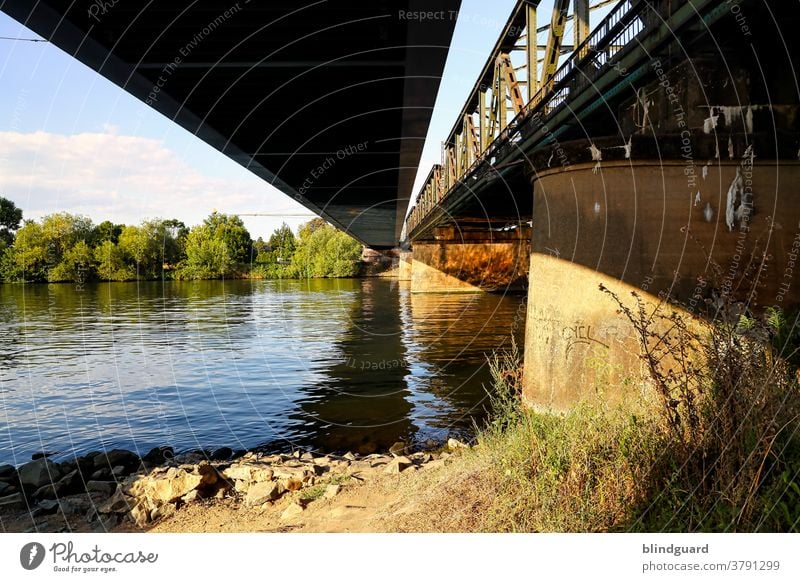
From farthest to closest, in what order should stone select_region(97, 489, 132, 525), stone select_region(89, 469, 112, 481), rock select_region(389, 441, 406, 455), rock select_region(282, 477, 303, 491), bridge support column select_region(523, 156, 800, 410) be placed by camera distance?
rock select_region(389, 441, 406, 455) < stone select_region(89, 469, 112, 481) < bridge support column select_region(523, 156, 800, 410) < rock select_region(282, 477, 303, 491) < stone select_region(97, 489, 132, 525)

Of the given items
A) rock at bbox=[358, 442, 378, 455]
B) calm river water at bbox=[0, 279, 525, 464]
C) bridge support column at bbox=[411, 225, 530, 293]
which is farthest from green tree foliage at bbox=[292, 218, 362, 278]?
rock at bbox=[358, 442, 378, 455]

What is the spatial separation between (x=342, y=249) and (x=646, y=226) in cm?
10431

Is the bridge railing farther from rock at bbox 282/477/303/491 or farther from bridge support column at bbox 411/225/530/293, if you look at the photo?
bridge support column at bbox 411/225/530/293

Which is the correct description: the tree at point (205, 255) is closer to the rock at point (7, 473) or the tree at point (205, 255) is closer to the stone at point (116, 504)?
the rock at point (7, 473)

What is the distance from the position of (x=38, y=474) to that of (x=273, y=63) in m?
9.16

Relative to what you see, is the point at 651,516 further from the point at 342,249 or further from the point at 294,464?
the point at 342,249

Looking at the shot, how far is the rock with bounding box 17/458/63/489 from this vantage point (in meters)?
9.86

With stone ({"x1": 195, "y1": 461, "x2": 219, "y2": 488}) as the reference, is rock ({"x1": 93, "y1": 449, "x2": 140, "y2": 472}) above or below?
below

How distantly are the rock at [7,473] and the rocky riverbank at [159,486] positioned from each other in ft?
0.05

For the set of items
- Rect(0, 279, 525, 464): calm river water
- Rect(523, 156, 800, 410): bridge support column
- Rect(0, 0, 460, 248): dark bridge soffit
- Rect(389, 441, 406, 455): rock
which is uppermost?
Rect(0, 0, 460, 248): dark bridge soffit

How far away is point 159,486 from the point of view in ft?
27.4

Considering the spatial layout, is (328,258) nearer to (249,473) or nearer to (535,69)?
(535,69)

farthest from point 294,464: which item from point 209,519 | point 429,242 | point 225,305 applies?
point 429,242

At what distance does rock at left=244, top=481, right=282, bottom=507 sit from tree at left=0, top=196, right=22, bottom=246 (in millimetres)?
46511
